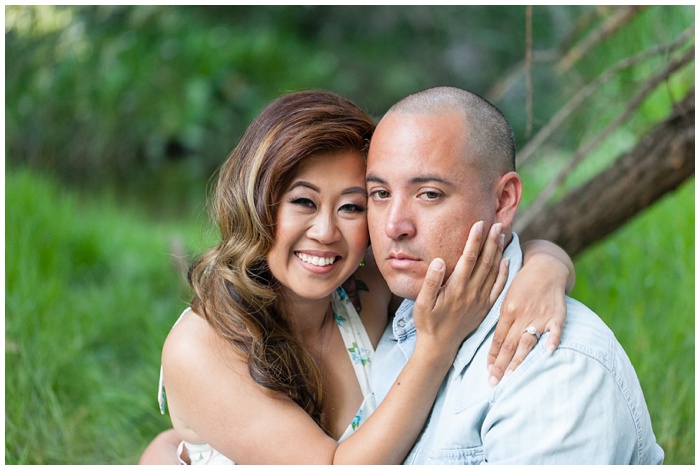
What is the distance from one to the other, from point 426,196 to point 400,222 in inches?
3.4

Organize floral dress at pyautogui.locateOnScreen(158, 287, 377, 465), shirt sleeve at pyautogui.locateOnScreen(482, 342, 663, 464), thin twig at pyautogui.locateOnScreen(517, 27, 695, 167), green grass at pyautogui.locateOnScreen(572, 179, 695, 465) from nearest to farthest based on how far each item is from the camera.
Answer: shirt sleeve at pyautogui.locateOnScreen(482, 342, 663, 464)
floral dress at pyautogui.locateOnScreen(158, 287, 377, 465)
thin twig at pyautogui.locateOnScreen(517, 27, 695, 167)
green grass at pyautogui.locateOnScreen(572, 179, 695, 465)

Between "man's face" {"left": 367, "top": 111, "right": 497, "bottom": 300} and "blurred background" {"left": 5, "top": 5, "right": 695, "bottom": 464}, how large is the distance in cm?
86

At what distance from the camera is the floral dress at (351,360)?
217 centimetres

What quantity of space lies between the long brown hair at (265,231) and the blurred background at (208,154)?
16.2 inches

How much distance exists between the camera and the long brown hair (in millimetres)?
1982

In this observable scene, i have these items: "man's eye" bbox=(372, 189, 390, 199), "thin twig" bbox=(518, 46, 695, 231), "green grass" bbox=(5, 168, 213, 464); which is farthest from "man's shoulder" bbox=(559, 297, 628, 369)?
"green grass" bbox=(5, 168, 213, 464)

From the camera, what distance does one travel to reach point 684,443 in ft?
9.91

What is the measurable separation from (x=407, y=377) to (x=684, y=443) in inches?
67.7

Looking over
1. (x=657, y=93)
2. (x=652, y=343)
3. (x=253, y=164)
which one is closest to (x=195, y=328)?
(x=253, y=164)

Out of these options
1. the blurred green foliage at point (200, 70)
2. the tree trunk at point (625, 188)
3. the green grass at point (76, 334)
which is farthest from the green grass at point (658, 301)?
the blurred green foliage at point (200, 70)

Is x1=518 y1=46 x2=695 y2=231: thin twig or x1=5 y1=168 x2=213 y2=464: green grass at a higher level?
x1=518 y1=46 x2=695 y2=231: thin twig

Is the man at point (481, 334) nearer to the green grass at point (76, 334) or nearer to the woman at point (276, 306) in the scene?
the woman at point (276, 306)

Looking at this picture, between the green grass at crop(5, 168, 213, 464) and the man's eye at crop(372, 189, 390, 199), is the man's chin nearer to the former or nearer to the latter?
the man's eye at crop(372, 189, 390, 199)

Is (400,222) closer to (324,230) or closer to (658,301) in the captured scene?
(324,230)
